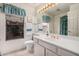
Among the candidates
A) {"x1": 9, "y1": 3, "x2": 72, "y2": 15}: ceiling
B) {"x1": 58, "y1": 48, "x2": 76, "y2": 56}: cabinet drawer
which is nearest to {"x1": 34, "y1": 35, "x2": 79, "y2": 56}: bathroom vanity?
{"x1": 58, "y1": 48, "x2": 76, "y2": 56}: cabinet drawer

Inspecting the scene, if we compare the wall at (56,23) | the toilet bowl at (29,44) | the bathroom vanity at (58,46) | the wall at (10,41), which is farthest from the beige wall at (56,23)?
the toilet bowl at (29,44)

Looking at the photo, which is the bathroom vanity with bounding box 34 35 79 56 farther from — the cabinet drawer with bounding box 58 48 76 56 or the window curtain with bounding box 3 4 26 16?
the window curtain with bounding box 3 4 26 16

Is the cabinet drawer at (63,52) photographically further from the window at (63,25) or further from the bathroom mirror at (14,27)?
the bathroom mirror at (14,27)

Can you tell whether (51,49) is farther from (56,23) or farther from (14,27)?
(14,27)

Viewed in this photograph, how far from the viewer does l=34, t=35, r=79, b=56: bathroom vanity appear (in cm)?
125

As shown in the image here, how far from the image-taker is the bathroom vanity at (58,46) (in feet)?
4.11

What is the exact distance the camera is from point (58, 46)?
56.0 inches

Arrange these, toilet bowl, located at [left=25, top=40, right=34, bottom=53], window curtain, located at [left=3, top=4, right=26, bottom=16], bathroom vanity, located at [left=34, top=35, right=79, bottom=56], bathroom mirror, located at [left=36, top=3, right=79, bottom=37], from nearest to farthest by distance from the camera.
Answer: bathroom vanity, located at [left=34, top=35, right=79, bottom=56]
bathroom mirror, located at [left=36, top=3, right=79, bottom=37]
window curtain, located at [left=3, top=4, right=26, bottom=16]
toilet bowl, located at [left=25, top=40, right=34, bottom=53]

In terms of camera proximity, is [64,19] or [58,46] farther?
[64,19]

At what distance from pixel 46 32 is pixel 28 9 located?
688 millimetres

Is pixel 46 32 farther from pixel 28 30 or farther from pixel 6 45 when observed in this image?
pixel 6 45

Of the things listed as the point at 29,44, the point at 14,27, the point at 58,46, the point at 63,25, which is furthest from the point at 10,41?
the point at 63,25

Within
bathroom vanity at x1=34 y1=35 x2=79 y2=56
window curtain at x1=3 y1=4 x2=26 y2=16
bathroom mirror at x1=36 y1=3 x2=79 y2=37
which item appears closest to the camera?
bathroom vanity at x1=34 y1=35 x2=79 y2=56

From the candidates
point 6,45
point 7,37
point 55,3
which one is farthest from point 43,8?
point 6,45
